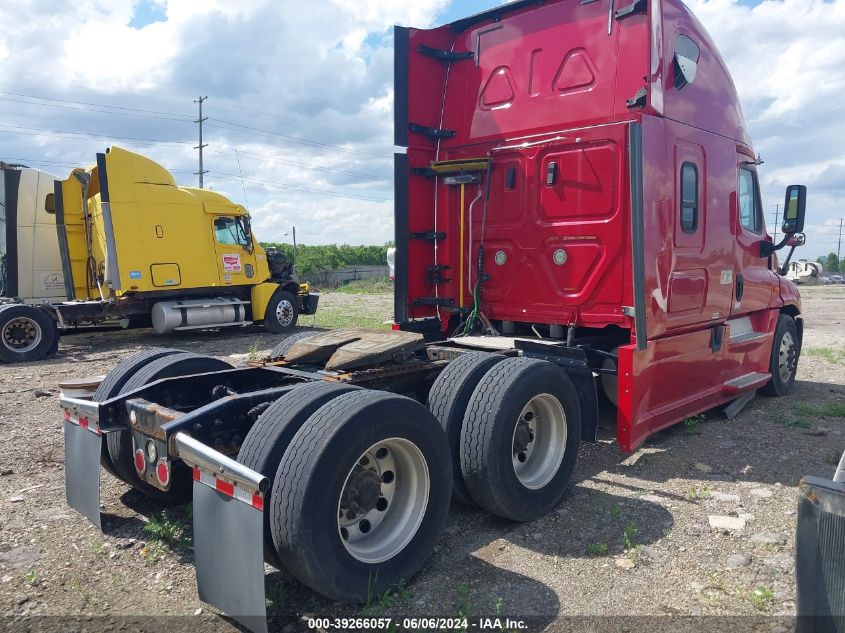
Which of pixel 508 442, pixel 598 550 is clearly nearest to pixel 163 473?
pixel 508 442

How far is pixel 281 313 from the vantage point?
14375 mm

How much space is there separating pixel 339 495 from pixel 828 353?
35.2 feet

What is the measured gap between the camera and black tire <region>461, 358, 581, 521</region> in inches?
147

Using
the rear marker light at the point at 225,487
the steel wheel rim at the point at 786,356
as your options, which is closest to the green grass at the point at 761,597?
the rear marker light at the point at 225,487

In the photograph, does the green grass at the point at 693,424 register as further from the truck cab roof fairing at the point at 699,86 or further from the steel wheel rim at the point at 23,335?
the steel wheel rim at the point at 23,335

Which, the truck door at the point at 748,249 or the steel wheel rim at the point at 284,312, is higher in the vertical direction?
the truck door at the point at 748,249

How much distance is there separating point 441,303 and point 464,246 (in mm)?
579

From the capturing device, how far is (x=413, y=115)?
5.80 m

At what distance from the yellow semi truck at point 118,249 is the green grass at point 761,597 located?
11.3 m

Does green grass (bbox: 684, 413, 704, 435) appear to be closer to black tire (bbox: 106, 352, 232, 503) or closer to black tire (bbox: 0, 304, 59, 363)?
black tire (bbox: 106, 352, 232, 503)

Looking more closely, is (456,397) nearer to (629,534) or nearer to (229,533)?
(629,534)

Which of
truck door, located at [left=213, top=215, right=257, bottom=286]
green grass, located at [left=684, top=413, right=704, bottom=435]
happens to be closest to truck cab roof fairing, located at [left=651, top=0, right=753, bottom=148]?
green grass, located at [left=684, top=413, right=704, bottom=435]

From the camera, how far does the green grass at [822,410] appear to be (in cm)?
664

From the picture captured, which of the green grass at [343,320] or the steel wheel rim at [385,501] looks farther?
the green grass at [343,320]
